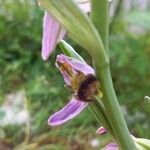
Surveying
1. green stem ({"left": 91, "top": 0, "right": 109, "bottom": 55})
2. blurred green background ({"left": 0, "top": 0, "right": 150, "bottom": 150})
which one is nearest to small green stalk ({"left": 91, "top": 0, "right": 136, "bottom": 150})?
green stem ({"left": 91, "top": 0, "right": 109, "bottom": 55})

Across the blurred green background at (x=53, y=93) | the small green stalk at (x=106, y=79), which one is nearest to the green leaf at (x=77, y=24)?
the small green stalk at (x=106, y=79)

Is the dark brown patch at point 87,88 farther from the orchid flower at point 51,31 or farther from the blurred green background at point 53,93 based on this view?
the blurred green background at point 53,93

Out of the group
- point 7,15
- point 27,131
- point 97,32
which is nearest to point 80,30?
point 97,32

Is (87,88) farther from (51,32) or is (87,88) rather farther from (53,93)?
(53,93)

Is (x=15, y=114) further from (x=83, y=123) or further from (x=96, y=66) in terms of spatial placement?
(x=96, y=66)

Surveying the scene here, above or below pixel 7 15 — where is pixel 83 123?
below

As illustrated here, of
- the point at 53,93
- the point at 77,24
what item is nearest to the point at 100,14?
the point at 77,24

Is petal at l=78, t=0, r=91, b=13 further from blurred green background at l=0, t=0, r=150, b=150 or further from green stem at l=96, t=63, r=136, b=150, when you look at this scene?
blurred green background at l=0, t=0, r=150, b=150
